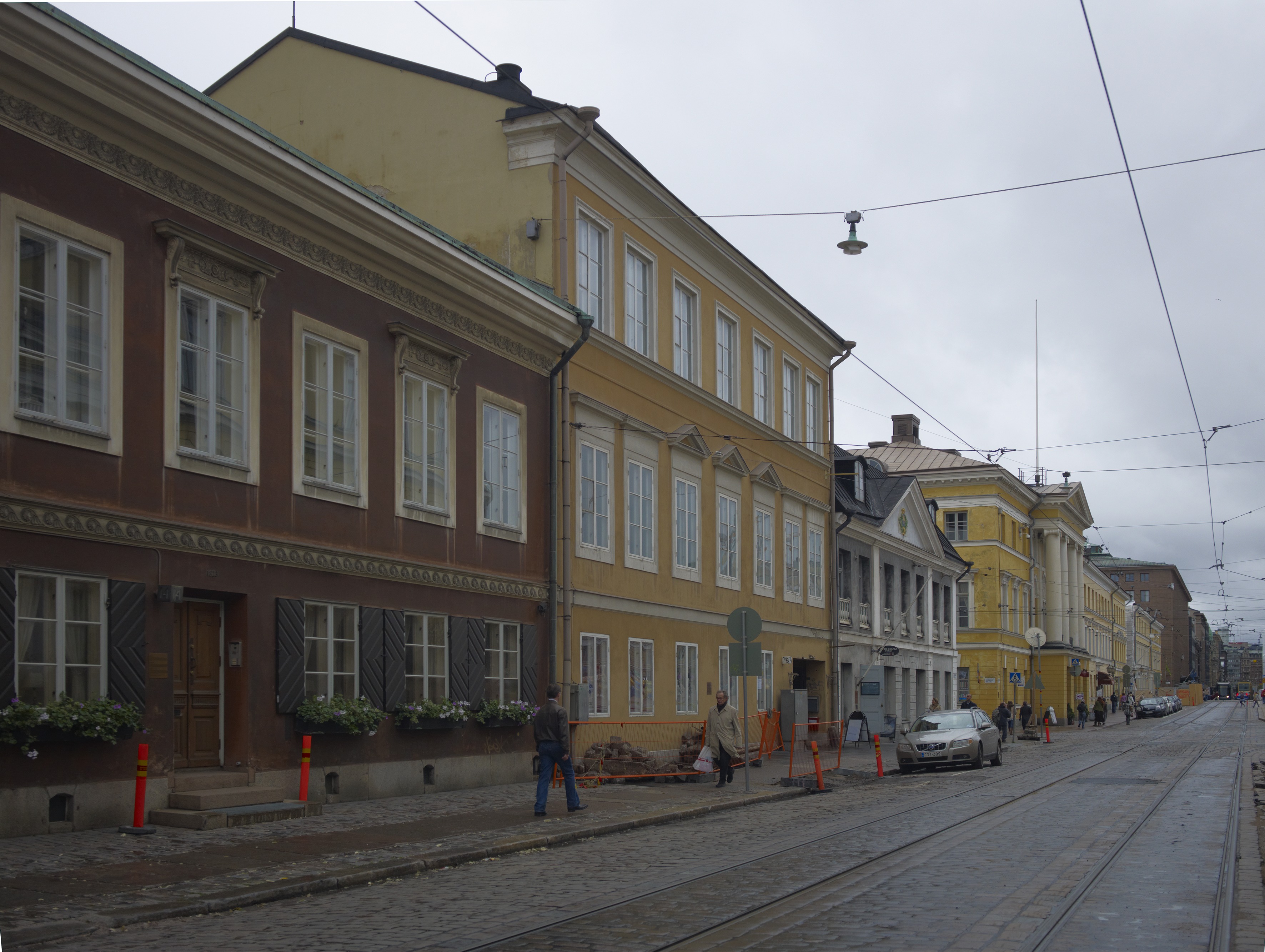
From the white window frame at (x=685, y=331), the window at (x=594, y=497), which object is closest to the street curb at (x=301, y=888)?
the window at (x=594, y=497)

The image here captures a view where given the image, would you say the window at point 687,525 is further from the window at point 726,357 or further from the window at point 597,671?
the window at point 597,671

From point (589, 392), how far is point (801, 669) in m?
15.8

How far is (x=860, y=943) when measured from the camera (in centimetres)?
866

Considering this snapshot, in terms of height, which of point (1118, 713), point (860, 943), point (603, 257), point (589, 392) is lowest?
point (1118, 713)

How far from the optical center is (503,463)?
22.2 m

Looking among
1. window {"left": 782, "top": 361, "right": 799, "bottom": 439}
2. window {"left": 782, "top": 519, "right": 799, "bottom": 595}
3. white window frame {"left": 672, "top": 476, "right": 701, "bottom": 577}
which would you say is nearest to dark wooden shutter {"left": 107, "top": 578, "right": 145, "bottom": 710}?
white window frame {"left": 672, "top": 476, "right": 701, "bottom": 577}

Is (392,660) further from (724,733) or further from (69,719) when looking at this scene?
(724,733)

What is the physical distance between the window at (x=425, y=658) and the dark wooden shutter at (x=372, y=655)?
603 millimetres

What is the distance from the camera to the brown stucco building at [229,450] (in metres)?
13.4

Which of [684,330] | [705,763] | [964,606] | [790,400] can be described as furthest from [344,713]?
[964,606]

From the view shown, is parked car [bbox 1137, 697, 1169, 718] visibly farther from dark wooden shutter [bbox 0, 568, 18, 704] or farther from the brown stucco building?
dark wooden shutter [bbox 0, 568, 18, 704]

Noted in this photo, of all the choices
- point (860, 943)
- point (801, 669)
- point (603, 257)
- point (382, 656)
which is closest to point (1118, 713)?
point (801, 669)

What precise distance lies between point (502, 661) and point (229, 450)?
716cm

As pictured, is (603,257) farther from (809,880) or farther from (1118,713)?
(1118,713)
